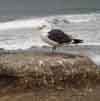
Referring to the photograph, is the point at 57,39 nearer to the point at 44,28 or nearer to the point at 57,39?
the point at 57,39

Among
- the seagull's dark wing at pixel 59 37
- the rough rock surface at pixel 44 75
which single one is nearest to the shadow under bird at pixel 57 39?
the seagull's dark wing at pixel 59 37

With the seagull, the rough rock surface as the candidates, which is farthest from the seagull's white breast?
the rough rock surface

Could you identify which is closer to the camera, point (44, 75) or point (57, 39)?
point (44, 75)

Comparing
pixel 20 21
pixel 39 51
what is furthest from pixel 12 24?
pixel 39 51

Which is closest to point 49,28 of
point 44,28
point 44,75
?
point 44,28

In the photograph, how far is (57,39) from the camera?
1.17 meters

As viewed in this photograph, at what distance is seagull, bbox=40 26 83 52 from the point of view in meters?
1.16

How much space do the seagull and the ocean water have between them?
26 millimetres

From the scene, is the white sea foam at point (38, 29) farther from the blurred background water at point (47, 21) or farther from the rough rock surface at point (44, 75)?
the rough rock surface at point (44, 75)

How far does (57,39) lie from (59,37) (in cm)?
1

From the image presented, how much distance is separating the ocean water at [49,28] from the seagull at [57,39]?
3cm

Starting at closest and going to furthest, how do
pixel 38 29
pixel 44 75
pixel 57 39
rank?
pixel 44 75, pixel 57 39, pixel 38 29

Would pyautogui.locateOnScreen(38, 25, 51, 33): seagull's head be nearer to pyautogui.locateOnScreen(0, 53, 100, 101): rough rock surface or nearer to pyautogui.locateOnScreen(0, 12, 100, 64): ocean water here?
pyautogui.locateOnScreen(0, 12, 100, 64): ocean water

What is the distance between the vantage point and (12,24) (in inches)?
52.8
